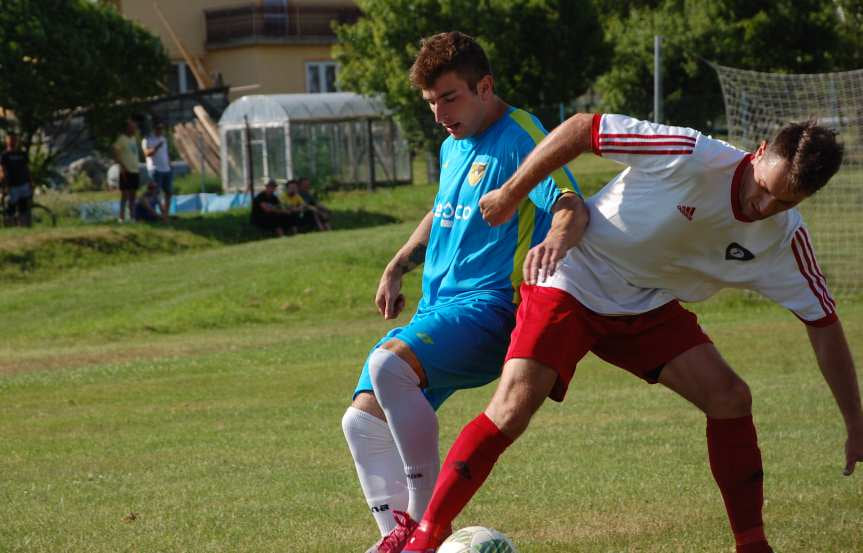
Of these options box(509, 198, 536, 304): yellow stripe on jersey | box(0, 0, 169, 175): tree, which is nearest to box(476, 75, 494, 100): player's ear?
box(509, 198, 536, 304): yellow stripe on jersey

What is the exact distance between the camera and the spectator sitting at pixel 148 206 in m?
26.9

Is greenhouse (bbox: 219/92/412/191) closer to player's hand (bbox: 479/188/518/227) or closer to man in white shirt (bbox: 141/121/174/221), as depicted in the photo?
man in white shirt (bbox: 141/121/174/221)

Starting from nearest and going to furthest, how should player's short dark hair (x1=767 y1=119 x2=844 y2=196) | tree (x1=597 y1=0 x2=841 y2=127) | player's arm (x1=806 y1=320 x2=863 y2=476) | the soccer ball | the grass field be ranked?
player's short dark hair (x1=767 y1=119 x2=844 y2=196), the soccer ball, player's arm (x1=806 y1=320 x2=863 y2=476), the grass field, tree (x1=597 y1=0 x2=841 y2=127)

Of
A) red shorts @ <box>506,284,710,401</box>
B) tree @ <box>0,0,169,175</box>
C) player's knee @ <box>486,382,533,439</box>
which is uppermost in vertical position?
tree @ <box>0,0,169,175</box>

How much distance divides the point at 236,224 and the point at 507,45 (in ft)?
35.1

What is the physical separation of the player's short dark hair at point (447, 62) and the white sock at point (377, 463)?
1.41 m

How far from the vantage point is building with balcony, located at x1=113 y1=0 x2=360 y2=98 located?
55.5m

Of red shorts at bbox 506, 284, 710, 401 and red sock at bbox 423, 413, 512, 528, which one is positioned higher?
red shorts at bbox 506, 284, 710, 401

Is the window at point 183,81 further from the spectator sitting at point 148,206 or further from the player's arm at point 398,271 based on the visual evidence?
the player's arm at point 398,271

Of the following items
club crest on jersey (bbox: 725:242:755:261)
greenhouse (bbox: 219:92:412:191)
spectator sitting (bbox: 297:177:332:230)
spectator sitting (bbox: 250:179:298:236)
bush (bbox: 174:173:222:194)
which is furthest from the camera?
bush (bbox: 174:173:222:194)

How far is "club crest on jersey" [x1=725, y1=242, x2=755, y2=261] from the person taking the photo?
5133 millimetres

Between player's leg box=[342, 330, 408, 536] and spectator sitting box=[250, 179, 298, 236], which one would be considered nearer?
player's leg box=[342, 330, 408, 536]

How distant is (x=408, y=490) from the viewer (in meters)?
5.54

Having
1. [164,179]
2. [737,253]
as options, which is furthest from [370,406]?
[164,179]
